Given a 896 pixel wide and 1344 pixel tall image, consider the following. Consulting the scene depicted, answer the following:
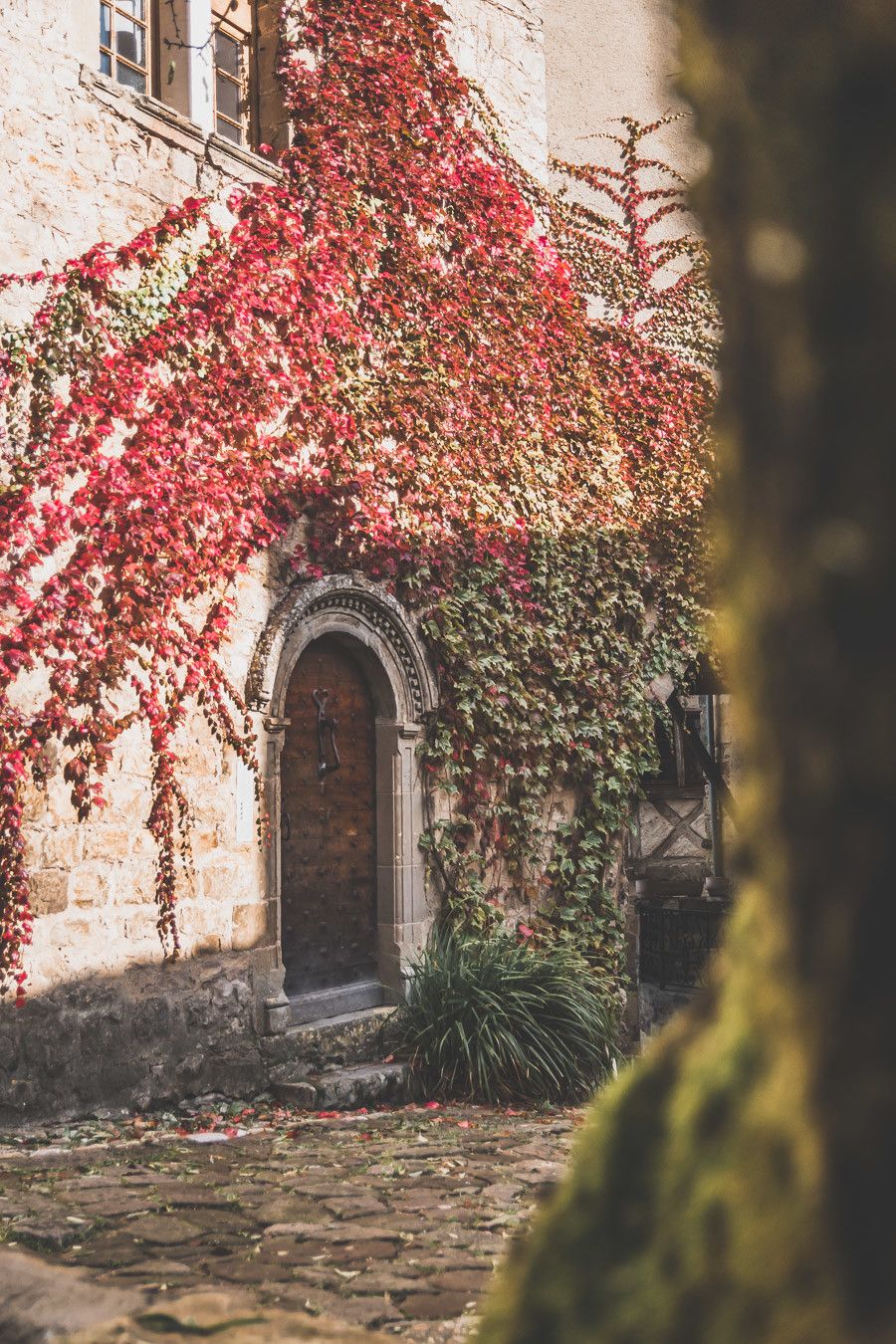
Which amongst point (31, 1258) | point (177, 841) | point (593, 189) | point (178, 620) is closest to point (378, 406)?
point (178, 620)

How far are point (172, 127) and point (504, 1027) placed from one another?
199 inches

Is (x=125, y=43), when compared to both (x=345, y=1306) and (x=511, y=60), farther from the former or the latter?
(x=345, y=1306)

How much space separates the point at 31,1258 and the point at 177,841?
3.45m

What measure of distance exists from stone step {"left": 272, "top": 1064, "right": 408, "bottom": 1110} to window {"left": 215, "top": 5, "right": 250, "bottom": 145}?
5.29 meters

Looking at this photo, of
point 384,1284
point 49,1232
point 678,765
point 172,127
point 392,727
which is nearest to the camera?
point 384,1284

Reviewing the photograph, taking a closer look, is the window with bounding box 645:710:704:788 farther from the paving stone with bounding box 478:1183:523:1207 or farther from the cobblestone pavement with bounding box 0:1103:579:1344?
the paving stone with bounding box 478:1183:523:1207

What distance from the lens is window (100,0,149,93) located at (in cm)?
636

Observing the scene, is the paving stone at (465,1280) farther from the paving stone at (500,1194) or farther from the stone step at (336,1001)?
the stone step at (336,1001)

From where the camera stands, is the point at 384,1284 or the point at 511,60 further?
the point at 511,60

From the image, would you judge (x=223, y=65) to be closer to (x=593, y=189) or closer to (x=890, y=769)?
(x=593, y=189)

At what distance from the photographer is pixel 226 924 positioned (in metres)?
6.25

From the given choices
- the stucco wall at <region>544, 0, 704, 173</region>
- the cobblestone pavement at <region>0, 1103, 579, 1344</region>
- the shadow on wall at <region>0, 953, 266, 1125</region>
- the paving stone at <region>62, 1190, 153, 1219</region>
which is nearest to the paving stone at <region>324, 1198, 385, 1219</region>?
the cobblestone pavement at <region>0, 1103, 579, 1344</region>

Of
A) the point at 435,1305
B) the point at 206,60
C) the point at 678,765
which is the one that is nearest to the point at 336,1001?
the point at 435,1305

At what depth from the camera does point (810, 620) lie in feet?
2.01
